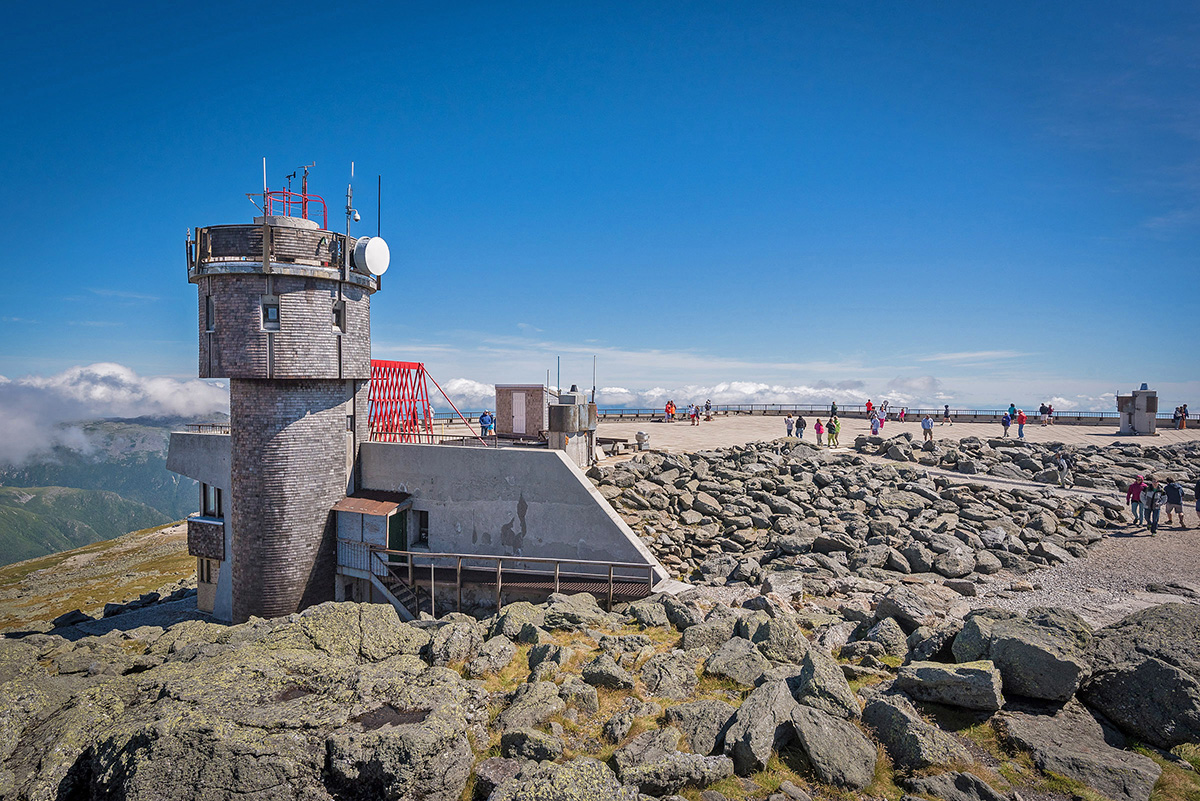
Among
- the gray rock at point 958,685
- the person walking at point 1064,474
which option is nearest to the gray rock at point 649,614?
the gray rock at point 958,685

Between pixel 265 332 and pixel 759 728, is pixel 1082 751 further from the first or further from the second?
pixel 265 332

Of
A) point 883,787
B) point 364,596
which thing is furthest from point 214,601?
point 883,787

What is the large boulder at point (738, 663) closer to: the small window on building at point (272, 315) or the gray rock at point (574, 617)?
the gray rock at point (574, 617)

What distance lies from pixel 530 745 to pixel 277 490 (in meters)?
16.4

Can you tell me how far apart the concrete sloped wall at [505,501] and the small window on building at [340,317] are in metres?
4.77

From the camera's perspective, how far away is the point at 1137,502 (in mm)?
22156

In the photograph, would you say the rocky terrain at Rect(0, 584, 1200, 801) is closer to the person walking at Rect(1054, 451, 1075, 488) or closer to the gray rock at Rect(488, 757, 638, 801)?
the gray rock at Rect(488, 757, 638, 801)

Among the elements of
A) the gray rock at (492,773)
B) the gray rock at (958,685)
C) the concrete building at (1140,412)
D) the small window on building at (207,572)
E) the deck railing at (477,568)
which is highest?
the concrete building at (1140,412)

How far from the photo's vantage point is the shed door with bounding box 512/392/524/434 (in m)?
24.9

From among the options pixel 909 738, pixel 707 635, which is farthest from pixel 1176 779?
pixel 707 635

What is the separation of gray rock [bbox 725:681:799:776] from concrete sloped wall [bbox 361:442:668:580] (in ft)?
31.3

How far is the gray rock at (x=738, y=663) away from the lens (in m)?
10.2

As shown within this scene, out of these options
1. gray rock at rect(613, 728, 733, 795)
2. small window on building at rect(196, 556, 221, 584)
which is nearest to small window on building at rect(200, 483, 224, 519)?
small window on building at rect(196, 556, 221, 584)

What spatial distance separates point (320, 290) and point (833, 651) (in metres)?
19.0
